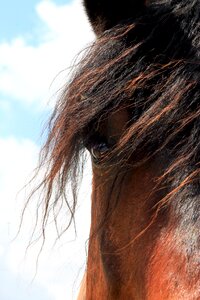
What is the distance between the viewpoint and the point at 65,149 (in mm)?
2123

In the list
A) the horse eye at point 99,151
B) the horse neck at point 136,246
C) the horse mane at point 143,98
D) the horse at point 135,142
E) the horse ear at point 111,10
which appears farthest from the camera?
the horse ear at point 111,10

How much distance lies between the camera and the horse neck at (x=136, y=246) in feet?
5.17

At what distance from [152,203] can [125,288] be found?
349 mm

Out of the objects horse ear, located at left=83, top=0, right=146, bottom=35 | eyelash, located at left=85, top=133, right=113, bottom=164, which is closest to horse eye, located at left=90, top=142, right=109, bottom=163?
eyelash, located at left=85, top=133, right=113, bottom=164

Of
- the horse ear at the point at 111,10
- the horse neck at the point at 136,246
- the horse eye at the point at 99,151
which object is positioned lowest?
the horse neck at the point at 136,246

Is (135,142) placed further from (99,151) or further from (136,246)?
(136,246)

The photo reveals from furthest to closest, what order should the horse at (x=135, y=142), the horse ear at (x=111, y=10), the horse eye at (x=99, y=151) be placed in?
the horse ear at (x=111, y=10) → the horse eye at (x=99, y=151) → the horse at (x=135, y=142)

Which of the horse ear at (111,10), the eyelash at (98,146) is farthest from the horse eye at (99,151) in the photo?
the horse ear at (111,10)

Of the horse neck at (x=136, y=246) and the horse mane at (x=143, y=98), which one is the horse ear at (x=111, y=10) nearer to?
the horse mane at (x=143, y=98)

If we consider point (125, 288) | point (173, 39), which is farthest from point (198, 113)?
point (125, 288)

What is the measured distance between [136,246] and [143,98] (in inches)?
20.8

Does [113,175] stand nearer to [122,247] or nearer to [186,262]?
[122,247]

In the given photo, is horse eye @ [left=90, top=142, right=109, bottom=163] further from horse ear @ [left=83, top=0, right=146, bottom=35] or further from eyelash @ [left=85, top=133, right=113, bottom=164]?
horse ear @ [left=83, top=0, right=146, bottom=35]

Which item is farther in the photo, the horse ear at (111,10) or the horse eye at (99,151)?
the horse ear at (111,10)
